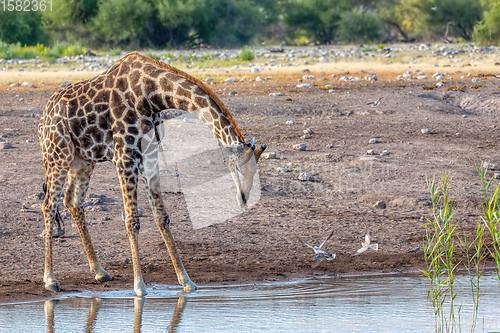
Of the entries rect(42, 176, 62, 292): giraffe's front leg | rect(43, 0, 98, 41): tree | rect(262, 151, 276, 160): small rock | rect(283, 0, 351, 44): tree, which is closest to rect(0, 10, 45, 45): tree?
rect(43, 0, 98, 41): tree

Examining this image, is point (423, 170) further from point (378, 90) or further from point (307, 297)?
point (378, 90)

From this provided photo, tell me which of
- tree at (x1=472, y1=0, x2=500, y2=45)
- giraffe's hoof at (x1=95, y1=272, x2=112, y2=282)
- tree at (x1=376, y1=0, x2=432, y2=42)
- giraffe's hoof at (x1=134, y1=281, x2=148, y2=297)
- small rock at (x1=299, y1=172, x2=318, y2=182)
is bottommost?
tree at (x1=376, y1=0, x2=432, y2=42)

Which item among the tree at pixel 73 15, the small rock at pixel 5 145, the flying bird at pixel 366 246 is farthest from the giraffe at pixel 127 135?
the tree at pixel 73 15

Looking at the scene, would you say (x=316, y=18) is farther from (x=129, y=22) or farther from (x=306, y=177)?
(x=306, y=177)

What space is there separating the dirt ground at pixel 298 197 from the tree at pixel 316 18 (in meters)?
24.7

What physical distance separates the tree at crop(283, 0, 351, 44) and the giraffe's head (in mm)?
32620

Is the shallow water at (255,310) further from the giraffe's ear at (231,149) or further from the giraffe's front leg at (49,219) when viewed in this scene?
the giraffe's ear at (231,149)

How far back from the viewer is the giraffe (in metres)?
4.94

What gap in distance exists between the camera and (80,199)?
5574 mm

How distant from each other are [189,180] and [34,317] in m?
3.56

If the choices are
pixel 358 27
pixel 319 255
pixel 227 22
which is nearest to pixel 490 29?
pixel 358 27

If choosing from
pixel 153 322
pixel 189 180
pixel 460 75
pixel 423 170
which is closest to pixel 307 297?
pixel 153 322

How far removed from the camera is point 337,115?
38.3ft

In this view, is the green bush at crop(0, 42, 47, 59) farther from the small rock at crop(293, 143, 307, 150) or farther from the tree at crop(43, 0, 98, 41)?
the small rock at crop(293, 143, 307, 150)
